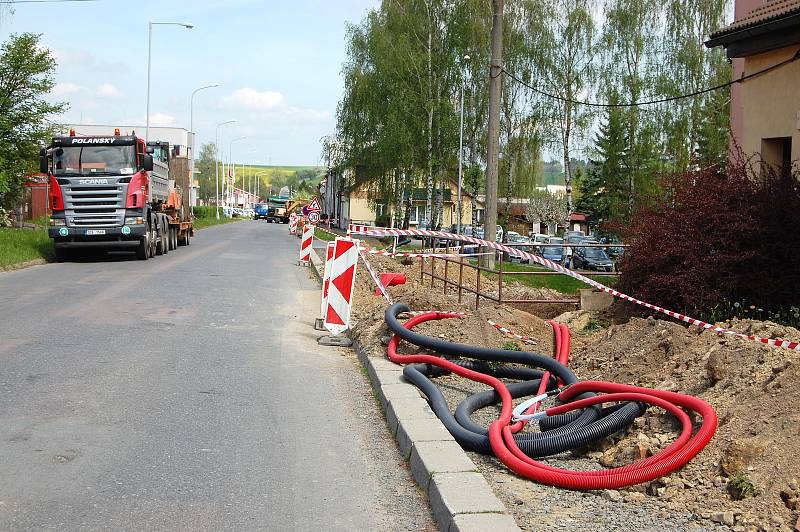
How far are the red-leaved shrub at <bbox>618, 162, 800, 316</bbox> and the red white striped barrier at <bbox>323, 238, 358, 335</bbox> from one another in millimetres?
4039

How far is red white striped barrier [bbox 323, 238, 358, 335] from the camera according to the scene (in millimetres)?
12070

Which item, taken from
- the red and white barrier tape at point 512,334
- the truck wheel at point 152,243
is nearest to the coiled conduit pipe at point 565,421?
the red and white barrier tape at point 512,334

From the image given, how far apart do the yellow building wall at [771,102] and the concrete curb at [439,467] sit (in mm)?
10597

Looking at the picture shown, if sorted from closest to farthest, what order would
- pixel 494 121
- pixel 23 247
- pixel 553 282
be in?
pixel 494 121
pixel 553 282
pixel 23 247

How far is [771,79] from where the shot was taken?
53.8 ft

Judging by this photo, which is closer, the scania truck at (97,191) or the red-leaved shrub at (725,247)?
the red-leaved shrub at (725,247)

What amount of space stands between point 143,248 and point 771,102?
57.2 feet

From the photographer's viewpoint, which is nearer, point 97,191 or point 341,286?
point 341,286

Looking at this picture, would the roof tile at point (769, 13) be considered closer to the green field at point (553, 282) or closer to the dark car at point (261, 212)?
the green field at point (553, 282)

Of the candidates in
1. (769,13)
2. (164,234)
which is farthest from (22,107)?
(769,13)

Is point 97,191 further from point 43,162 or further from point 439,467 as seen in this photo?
point 439,467

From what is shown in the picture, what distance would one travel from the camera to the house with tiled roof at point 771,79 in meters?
15.7

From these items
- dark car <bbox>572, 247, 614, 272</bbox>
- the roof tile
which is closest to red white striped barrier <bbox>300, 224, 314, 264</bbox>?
dark car <bbox>572, 247, 614, 272</bbox>

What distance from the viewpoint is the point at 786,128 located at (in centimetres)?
1595
